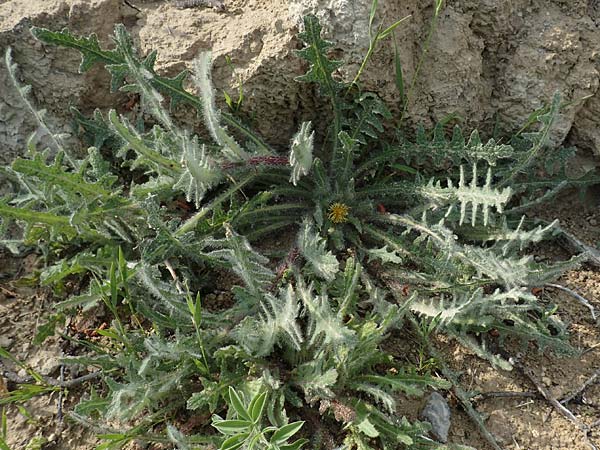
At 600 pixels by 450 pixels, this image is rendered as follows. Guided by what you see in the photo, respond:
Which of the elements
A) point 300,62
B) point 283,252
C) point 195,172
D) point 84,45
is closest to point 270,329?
point 283,252

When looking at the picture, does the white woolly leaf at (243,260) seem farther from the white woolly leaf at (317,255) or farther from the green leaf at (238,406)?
the green leaf at (238,406)

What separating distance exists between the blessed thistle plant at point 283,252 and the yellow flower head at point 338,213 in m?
0.01

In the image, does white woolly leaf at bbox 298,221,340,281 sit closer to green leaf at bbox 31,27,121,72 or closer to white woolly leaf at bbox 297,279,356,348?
white woolly leaf at bbox 297,279,356,348

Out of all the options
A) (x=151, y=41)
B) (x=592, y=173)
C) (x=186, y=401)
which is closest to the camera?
(x=186, y=401)

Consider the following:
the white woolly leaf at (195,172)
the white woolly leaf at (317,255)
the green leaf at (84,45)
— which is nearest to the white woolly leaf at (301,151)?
the white woolly leaf at (317,255)

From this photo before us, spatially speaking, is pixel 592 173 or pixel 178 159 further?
pixel 592 173

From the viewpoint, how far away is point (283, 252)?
114 inches

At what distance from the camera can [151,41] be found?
2986 millimetres

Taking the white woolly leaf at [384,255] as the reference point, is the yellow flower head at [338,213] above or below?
above

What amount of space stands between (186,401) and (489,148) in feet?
5.95

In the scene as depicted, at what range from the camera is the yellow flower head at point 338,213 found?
296cm

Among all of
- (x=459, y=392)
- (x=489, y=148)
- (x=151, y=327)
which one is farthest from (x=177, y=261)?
(x=489, y=148)

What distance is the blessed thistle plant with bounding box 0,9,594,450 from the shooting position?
2301mm

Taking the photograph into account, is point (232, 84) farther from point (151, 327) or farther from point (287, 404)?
point (287, 404)
